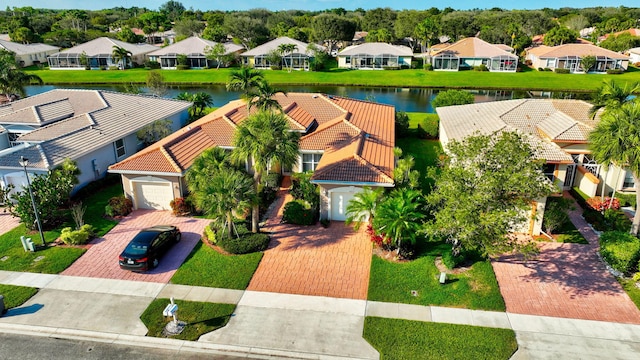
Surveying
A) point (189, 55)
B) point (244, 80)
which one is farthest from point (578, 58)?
point (244, 80)

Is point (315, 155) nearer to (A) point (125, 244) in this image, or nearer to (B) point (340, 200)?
(B) point (340, 200)

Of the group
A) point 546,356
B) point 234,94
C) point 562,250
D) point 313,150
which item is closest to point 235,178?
point 313,150

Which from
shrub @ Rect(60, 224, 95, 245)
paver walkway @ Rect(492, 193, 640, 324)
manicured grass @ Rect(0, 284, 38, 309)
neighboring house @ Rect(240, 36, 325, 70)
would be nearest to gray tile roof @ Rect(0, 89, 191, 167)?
shrub @ Rect(60, 224, 95, 245)

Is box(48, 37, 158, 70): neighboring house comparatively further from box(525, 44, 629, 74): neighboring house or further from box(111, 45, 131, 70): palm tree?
box(525, 44, 629, 74): neighboring house

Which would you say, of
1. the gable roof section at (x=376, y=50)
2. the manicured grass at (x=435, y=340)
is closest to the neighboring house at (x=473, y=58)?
the gable roof section at (x=376, y=50)

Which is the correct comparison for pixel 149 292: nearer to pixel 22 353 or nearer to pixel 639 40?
pixel 22 353

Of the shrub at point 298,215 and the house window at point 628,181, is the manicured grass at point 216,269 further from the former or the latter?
the house window at point 628,181
